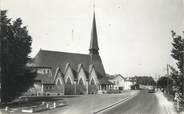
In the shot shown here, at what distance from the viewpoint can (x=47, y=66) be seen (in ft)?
167

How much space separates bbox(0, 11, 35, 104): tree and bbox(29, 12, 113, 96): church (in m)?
23.5

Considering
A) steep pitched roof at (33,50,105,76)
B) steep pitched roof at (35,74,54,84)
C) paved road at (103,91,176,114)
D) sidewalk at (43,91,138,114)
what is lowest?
paved road at (103,91,176,114)

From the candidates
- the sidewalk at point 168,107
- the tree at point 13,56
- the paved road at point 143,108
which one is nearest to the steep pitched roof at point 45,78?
the tree at point 13,56

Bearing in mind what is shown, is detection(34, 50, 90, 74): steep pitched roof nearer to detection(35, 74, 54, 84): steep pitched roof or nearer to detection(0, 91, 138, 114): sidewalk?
detection(35, 74, 54, 84): steep pitched roof

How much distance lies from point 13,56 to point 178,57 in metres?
12.4

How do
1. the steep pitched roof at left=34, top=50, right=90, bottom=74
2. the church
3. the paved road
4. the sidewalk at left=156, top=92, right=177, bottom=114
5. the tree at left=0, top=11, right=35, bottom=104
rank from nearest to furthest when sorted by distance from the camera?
the tree at left=0, top=11, right=35, bottom=104
the paved road
the sidewalk at left=156, top=92, right=177, bottom=114
the church
the steep pitched roof at left=34, top=50, right=90, bottom=74

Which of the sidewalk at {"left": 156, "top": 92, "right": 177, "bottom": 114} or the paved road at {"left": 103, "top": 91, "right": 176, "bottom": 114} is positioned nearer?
the paved road at {"left": 103, "top": 91, "right": 176, "bottom": 114}

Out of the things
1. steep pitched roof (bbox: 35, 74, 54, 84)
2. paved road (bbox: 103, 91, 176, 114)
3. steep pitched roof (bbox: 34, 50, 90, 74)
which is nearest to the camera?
paved road (bbox: 103, 91, 176, 114)

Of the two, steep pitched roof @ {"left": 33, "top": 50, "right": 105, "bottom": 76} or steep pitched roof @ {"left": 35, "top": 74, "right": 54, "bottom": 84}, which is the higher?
steep pitched roof @ {"left": 33, "top": 50, "right": 105, "bottom": 76}

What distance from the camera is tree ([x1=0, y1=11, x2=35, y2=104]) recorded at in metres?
18.8

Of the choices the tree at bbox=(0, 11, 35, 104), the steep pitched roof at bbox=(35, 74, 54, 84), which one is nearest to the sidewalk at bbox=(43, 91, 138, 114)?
A: the tree at bbox=(0, 11, 35, 104)

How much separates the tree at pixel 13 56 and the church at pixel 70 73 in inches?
926

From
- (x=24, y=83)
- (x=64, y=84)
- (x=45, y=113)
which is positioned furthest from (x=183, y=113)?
(x=64, y=84)

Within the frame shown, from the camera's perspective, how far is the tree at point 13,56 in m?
18.8
